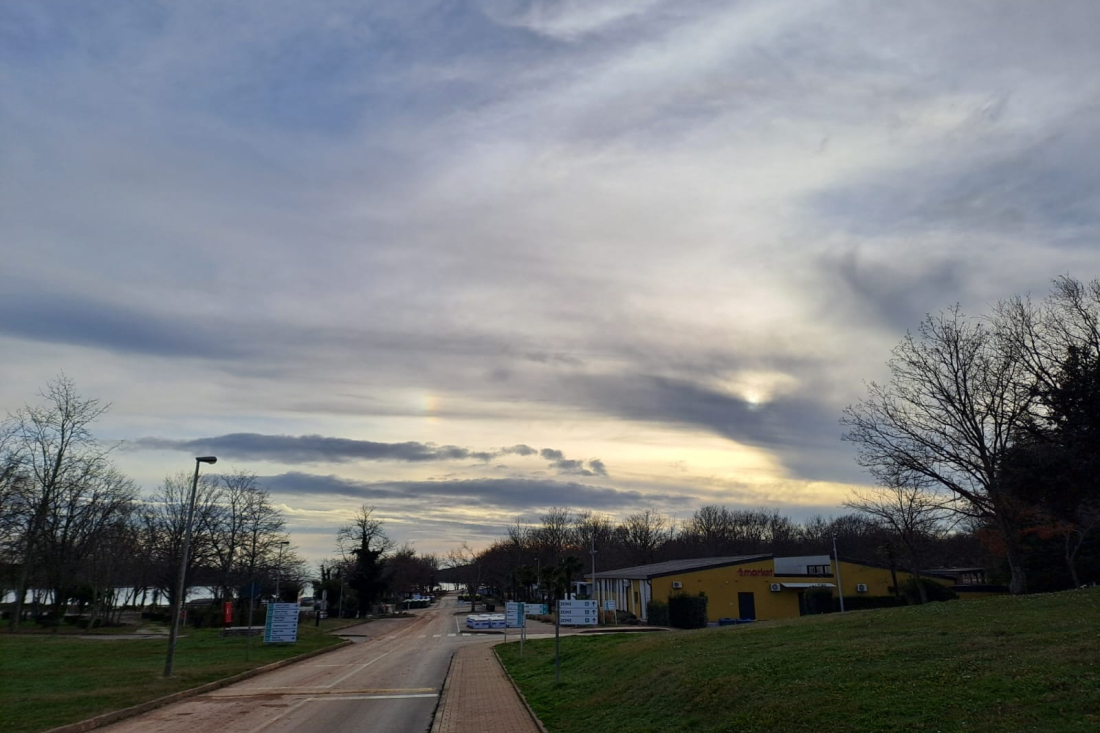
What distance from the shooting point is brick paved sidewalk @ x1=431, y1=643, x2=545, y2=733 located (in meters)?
17.6

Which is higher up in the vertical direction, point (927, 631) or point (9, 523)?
point (9, 523)

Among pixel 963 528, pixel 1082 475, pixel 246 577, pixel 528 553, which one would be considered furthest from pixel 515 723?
pixel 528 553

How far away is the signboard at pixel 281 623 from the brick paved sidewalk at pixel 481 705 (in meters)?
15.5

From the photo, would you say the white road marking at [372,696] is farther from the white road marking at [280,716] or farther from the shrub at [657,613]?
the shrub at [657,613]

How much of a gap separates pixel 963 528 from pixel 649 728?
26819 millimetres

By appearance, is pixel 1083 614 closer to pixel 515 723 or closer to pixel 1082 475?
pixel 1082 475

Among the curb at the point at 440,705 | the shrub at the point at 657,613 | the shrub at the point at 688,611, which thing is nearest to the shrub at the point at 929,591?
the shrub at the point at 688,611

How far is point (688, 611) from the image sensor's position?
1996 inches

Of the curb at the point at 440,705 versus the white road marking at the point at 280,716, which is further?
the curb at the point at 440,705

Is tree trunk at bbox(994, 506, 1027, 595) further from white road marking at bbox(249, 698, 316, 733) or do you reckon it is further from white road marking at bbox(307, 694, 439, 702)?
white road marking at bbox(249, 698, 316, 733)

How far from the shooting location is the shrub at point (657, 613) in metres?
53.3

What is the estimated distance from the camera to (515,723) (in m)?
18.0

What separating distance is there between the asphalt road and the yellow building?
926 inches

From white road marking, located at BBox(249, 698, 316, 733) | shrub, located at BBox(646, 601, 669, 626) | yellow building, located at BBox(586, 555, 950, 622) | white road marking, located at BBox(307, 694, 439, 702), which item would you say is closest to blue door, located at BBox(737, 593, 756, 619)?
yellow building, located at BBox(586, 555, 950, 622)
